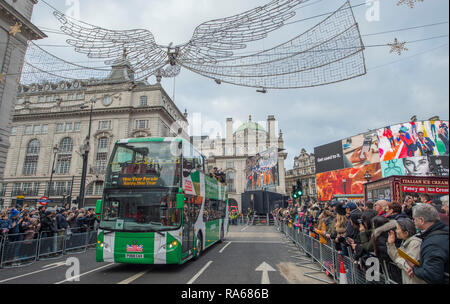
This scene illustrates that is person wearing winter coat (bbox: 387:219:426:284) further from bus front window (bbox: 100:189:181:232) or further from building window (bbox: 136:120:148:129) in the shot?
building window (bbox: 136:120:148:129)

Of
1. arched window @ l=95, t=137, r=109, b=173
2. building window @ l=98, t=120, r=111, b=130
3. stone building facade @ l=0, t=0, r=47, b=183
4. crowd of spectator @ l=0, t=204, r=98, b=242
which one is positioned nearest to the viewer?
crowd of spectator @ l=0, t=204, r=98, b=242

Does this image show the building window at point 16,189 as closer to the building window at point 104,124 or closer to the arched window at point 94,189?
the arched window at point 94,189

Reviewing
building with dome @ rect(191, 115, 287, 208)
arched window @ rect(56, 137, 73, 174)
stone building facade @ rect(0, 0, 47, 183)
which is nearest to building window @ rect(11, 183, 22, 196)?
arched window @ rect(56, 137, 73, 174)

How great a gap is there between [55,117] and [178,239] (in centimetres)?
4934

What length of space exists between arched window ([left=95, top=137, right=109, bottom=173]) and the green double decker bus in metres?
37.7

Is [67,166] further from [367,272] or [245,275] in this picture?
[367,272]

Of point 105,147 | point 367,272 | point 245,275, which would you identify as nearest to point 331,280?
point 245,275

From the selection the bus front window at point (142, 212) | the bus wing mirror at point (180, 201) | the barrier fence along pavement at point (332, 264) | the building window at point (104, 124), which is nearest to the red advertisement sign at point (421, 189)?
the barrier fence along pavement at point (332, 264)

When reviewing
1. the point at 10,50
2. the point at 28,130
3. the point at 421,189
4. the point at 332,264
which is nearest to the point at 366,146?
the point at 421,189

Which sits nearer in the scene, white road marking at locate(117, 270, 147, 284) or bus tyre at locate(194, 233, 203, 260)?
white road marking at locate(117, 270, 147, 284)

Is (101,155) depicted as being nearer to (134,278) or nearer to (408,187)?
(134,278)

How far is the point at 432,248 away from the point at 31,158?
185 ft

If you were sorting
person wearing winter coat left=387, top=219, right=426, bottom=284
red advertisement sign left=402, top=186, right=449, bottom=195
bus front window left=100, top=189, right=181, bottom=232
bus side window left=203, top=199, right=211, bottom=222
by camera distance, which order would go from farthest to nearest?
red advertisement sign left=402, top=186, right=449, bottom=195 → bus side window left=203, top=199, right=211, bottom=222 → bus front window left=100, top=189, right=181, bottom=232 → person wearing winter coat left=387, top=219, right=426, bottom=284

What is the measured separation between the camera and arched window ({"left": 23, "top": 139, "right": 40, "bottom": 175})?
1781 inches
